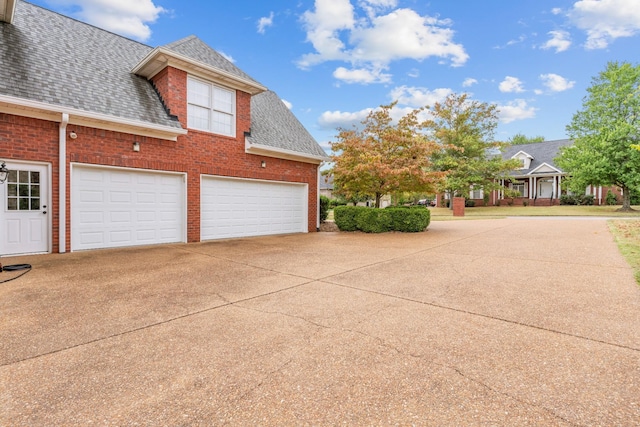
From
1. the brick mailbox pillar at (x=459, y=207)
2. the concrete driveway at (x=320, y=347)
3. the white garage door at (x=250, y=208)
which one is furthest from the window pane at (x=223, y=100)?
the brick mailbox pillar at (x=459, y=207)

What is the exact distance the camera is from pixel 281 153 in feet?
37.5

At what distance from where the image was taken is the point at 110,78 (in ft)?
28.7

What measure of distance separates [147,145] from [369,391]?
8589 mm

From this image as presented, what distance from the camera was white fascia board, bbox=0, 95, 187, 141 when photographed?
21.5 ft

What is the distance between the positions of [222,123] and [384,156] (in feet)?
19.8

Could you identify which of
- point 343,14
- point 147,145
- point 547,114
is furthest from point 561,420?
point 547,114

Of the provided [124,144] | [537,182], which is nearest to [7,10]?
[124,144]

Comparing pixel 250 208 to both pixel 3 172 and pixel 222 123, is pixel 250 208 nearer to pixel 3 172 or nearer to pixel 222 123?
pixel 222 123

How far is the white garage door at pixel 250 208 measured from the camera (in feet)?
32.7

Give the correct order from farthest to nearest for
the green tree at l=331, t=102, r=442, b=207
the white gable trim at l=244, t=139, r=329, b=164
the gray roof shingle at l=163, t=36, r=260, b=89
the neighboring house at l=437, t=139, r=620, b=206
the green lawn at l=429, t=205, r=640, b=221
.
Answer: the neighboring house at l=437, t=139, r=620, b=206 → the green lawn at l=429, t=205, r=640, b=221 → the green tree at l=331, t=102, r=442, b=207 → the white gable trim at l=244, t=139, r=329, b=164 → the gray roof shingle at l=163, t=36, r=260, b=89

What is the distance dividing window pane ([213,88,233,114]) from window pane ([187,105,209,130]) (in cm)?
42

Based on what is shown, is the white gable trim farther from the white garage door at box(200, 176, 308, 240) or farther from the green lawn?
the green lawn

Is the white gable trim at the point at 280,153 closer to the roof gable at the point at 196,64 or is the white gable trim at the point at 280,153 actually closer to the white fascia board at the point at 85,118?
the roof gable at the point at 196,64

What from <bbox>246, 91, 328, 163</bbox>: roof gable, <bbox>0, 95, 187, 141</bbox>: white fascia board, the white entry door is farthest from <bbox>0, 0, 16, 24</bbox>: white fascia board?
<bbox>246, 91, 328, 163</bbox>: roof gable
